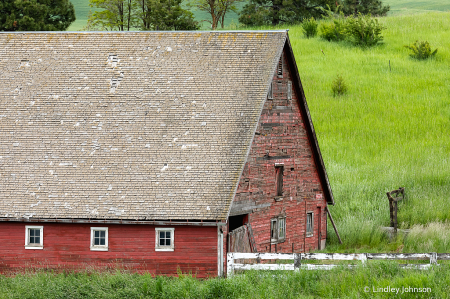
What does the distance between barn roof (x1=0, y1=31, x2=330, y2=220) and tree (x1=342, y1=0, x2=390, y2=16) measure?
177ft

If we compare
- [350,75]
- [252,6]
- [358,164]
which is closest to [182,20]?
[252,6]

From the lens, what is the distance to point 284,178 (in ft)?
81.0

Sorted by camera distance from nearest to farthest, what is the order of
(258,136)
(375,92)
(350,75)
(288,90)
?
(258,136) < (288,90) < (375,92) < (350,75)

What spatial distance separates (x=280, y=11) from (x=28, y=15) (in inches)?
1015

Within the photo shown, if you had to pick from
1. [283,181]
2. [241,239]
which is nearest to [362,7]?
[283,181]

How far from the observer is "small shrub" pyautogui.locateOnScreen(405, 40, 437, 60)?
54406 mm

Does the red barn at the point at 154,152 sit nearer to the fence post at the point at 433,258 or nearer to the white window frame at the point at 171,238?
the white window frame at the point at 171,238

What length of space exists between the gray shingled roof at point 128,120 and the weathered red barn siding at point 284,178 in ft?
4.05

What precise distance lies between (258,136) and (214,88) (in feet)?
7.90

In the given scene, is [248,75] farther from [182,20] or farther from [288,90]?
[182,20]

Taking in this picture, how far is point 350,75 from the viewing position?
171ft

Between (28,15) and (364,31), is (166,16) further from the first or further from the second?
(364,31)

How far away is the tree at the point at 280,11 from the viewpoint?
221ft

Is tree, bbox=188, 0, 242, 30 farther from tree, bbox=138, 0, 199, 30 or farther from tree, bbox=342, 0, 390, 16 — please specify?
tree, bbox=342, 0, 390, 16
